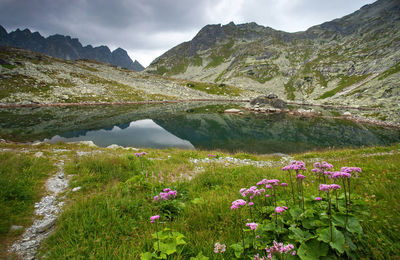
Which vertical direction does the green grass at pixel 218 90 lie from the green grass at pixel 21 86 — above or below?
above

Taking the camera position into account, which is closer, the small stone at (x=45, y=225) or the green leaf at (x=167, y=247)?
the green leaf at (x=167, y=247)

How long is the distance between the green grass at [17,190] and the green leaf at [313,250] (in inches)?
237

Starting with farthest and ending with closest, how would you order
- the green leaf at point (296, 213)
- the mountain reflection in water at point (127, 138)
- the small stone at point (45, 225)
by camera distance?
the mountain reflection in water at point (127, 138), the small stone at point (45, 225), the green leaf at point (296, 213)

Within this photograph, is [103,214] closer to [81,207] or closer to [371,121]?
[81,207]

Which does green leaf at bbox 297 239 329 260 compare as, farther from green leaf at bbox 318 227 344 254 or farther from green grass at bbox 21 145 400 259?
green grass at bbox 21 145 400 259

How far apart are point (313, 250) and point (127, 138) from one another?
27.8 metres

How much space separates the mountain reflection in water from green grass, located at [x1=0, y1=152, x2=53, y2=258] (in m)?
15.3

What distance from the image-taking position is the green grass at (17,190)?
14.6ft

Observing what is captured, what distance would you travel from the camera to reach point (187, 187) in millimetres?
6875

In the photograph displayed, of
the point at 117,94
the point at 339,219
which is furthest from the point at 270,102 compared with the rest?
the point at 339,219

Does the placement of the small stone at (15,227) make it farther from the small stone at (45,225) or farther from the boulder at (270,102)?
the boulder at (270,102)

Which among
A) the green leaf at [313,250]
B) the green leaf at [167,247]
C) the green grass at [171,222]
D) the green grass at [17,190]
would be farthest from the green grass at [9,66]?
the green leaf at [313,250]

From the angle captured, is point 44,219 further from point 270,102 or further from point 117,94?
point 117,94

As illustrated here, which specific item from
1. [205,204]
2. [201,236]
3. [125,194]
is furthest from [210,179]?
[201,236]
